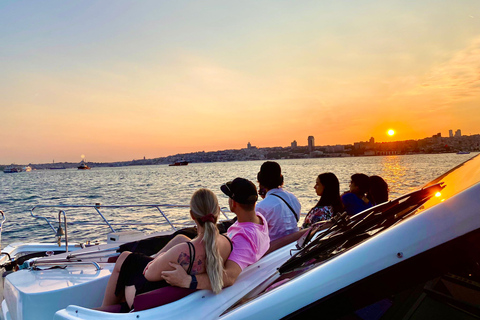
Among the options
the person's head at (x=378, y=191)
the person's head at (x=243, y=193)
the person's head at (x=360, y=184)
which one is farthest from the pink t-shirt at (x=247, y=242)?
the person's head at (x=378, y=191)

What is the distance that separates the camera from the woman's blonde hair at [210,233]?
215 cm

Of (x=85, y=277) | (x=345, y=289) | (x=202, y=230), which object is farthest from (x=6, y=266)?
(x=345, y=289)

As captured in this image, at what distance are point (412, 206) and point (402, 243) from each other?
620mm

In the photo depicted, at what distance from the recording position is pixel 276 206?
3617mm

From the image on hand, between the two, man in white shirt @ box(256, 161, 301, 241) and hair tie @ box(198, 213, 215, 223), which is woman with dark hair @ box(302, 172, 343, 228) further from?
hair tie @ box(198, 213, 215, 223)

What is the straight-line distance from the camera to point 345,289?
1.16 meters

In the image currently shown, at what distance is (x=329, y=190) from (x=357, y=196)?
844mm

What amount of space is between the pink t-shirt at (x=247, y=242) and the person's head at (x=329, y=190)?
1.53 metres

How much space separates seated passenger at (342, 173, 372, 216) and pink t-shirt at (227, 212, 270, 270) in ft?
6.89

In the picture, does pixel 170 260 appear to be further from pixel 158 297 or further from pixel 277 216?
pixel 277 216

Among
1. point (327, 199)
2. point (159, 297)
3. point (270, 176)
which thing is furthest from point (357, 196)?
point (159, 297)

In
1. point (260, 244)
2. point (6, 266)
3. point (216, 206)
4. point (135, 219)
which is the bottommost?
point (135, 219)

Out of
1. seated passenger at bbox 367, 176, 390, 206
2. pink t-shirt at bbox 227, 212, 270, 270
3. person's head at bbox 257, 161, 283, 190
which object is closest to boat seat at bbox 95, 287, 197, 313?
pink t-shirt at bbox 227, 212, 270, 270

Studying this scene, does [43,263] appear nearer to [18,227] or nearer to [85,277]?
[85,277]
